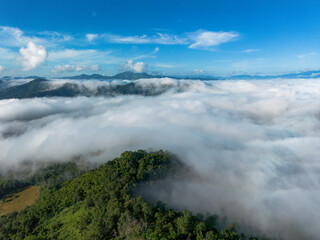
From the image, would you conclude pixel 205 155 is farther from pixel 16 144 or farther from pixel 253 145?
pixel 16 144

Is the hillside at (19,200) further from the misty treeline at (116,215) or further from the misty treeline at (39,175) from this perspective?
the misty treeline at (116,215)

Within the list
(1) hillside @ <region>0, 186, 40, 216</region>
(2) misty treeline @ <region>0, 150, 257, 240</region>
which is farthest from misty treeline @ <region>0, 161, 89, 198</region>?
(2) misty treeline @ <region>0, 150, 257, 240</region>

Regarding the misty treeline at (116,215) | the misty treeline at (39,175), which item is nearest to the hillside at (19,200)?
the misty treeline at (39,175)

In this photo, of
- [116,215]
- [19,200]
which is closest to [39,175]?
[19,200]

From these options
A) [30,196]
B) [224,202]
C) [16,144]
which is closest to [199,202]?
[224,202]

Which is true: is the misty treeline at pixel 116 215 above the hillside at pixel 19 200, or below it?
above

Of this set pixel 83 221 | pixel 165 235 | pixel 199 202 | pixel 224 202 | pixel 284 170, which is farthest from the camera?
pixel 284 170

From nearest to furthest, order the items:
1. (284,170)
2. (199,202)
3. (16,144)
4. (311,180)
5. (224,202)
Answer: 1. (199,202)
2. (224,202)
3. (311,180)
4. (284,170)
5. (16,144)

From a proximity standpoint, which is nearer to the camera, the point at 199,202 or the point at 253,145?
the point at 199,202

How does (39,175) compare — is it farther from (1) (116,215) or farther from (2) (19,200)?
(1) (116,215)
